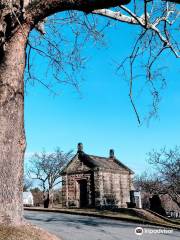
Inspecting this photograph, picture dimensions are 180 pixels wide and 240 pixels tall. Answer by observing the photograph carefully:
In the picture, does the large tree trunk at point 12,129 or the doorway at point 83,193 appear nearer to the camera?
the large tree trunk at point 12,129

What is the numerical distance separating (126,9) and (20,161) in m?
3.81

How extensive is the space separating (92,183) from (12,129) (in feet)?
118

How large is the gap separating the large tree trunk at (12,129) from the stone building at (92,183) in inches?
1364

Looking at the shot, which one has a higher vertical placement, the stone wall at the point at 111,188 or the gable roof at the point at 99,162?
the gable roof at the point at 99,162

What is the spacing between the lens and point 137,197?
131ft

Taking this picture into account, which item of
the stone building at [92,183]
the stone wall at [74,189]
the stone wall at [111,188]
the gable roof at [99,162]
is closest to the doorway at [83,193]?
the stone building at [92,183]

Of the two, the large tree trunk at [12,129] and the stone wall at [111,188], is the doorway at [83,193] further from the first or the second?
the large tree trunk at [12,129]

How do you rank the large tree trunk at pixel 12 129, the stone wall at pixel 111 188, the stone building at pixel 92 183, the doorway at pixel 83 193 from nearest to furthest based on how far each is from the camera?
the large tree trunk at pixel 12 129 < the stone wall at pixel 111 188 < the stone building at pixel 92 183 < the doorway at pixel 83 193

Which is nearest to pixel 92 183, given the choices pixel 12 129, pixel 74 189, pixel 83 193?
pixel 83 193

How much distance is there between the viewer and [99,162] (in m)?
43.5

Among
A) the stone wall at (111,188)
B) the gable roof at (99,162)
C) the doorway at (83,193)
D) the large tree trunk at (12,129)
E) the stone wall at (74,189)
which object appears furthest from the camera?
the gable roof at (99,162)

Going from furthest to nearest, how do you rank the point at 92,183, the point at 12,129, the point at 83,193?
the point at 83,193 → the point at 92,183 → the point at 12,129

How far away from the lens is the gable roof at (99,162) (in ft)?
139

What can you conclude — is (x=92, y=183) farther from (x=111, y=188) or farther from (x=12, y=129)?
(x=12, y=129)
